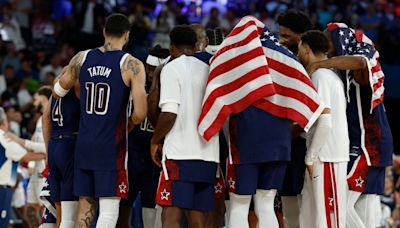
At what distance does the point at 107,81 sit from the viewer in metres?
8.98

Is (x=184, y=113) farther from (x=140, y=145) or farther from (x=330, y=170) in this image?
(x=330, y=170)

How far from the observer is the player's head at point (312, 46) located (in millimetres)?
9289

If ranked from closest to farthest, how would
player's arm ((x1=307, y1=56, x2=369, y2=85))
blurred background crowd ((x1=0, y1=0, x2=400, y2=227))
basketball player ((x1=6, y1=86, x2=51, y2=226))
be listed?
1. player's arm ((x1=307, y1=56, x2=369, y2=85))
2. basketball player ((x1=6, y1=86, x2=51, y2=226))
3. blurred background crowd ((x1=0, y1=0, x2=400, y2=227))

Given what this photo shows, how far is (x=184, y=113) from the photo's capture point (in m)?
8.85

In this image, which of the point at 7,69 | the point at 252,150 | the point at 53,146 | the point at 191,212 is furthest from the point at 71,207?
the point at 7,69

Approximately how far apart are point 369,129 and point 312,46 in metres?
1.01

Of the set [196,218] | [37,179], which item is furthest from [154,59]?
[37,179]

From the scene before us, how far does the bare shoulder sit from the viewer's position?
352 inches

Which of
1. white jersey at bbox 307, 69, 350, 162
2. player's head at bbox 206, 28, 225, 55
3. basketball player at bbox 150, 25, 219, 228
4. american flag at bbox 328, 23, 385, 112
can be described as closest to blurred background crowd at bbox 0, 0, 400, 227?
player's head at bbox 206, 28, 225, 55

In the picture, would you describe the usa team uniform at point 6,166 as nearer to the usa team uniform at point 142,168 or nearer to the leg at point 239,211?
the usa team uniform at point 142,168

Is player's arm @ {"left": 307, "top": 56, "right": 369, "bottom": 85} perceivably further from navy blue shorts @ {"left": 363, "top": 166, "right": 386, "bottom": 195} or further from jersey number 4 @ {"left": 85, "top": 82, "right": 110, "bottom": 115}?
jersey number 4 @ {"left": 85, "top": 82, "right": 110, "bottom": 115}

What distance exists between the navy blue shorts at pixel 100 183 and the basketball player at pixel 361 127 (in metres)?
2.19

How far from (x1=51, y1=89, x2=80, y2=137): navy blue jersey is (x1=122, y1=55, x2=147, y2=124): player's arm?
27.8 inches

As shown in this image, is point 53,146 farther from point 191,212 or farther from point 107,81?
point 191,212
